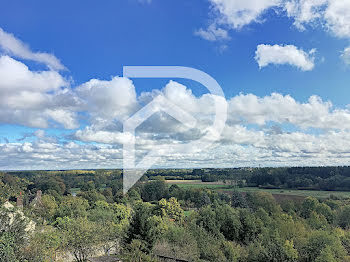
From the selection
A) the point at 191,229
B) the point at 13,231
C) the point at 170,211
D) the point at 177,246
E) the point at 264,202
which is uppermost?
the point at 13,231

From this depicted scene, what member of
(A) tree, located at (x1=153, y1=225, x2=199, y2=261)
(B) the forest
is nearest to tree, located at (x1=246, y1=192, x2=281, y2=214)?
(B) the forest

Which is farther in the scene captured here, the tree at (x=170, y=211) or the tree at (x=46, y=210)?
the tree at (x=170, y=211)

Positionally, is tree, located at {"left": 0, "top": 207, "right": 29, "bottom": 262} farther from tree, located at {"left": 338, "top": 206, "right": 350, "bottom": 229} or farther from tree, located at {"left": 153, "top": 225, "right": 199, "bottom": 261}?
tree, located at {"left": 338, "top": 206, "right": 350, "bottom": 229}

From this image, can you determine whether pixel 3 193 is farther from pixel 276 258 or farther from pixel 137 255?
pixel 276 258

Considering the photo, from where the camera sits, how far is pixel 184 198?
7281cm

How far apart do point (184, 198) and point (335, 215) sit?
37377 millimetres

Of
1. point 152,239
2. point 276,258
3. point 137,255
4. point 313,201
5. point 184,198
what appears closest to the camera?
point 137,255

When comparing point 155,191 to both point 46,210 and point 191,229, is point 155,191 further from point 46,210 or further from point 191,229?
point 191,229

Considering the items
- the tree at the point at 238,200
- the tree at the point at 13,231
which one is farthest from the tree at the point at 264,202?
the tree at the point at 13,231

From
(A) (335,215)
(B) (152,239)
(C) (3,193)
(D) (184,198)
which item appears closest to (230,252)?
(B) (152,239)

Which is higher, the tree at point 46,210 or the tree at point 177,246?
the tree at point 177,246

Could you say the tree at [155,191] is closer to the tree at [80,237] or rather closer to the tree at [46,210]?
the tree at [46,210]

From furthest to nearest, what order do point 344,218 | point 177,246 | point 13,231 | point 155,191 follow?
point 155,191
point 344,218
point 177,246
point 13,231

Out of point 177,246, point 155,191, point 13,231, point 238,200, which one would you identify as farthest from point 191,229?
point 155,191
